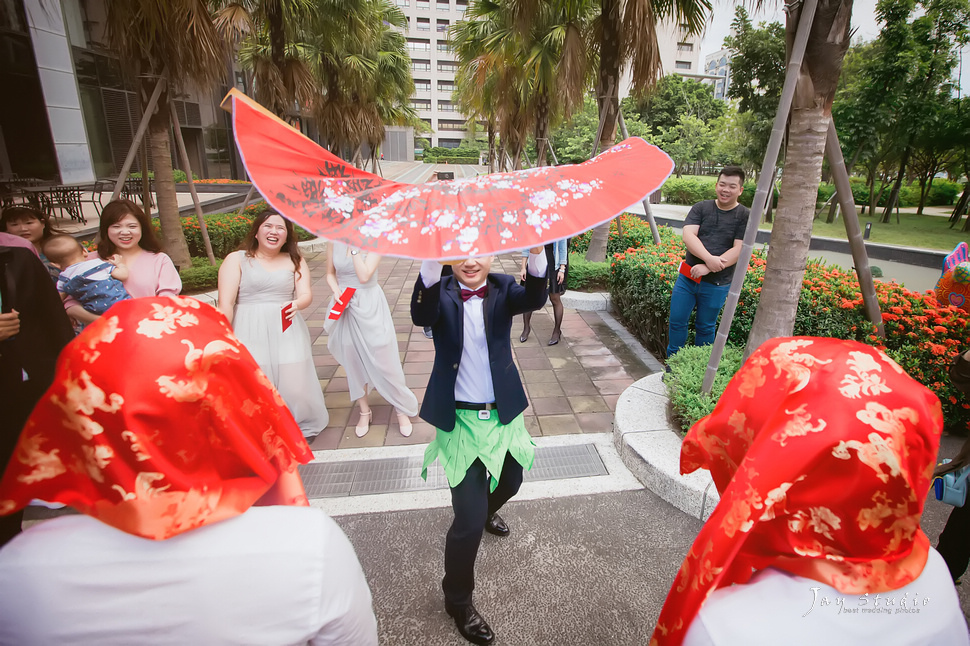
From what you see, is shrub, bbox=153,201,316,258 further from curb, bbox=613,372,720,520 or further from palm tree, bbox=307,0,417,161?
curb, bbox=613,372,720,520

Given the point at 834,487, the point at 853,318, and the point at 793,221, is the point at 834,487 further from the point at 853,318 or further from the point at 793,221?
the point at 853,318

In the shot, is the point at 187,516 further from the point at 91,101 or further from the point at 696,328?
the point at 91,101

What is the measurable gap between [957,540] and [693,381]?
177 cm

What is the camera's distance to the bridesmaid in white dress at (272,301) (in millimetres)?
3586

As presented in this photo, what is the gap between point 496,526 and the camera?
3006 mm

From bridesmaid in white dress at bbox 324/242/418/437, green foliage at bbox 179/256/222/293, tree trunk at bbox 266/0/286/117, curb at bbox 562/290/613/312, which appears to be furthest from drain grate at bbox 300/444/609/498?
tree trunk at bbox 266/0/286/117

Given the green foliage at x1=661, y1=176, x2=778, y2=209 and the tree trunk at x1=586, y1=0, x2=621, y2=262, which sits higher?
the tree trunk at x1=586, y1=0, x2=621, y2=262

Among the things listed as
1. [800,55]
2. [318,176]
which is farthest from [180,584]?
[800,55]

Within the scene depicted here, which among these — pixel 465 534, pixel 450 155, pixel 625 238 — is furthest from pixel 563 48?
pixel 450 155

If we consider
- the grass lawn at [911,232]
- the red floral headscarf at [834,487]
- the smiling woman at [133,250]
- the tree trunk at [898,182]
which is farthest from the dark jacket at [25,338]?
the tree trunk at [898,182]

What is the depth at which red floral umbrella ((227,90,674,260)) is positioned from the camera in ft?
4.35

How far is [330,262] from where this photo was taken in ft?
13.6

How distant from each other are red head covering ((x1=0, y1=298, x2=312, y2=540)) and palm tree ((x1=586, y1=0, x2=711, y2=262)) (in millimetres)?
7885

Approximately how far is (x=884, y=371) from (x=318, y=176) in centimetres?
153
